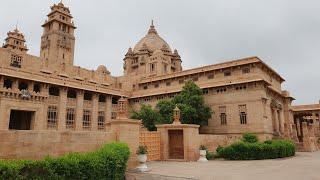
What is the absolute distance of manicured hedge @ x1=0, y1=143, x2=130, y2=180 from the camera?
8016 millimetres

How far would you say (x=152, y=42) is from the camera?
63312 mm

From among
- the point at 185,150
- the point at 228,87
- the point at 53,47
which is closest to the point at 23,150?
the point at 185,150

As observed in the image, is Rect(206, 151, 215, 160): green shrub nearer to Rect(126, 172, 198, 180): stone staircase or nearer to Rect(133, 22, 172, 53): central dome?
Rect(126, 172, 198, 180): stone staircase

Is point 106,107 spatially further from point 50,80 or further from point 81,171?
point 81,171

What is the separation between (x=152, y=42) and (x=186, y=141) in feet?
153

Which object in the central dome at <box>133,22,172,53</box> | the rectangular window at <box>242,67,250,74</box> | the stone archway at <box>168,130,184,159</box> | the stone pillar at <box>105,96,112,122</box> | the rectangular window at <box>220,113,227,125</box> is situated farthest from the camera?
the central dome at <box>133,22,172,53</box>

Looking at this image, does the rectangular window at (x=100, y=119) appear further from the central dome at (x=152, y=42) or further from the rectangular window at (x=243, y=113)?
the central dome at (x=152, y=42)

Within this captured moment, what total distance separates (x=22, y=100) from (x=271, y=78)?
1306 inches

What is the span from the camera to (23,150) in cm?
1065

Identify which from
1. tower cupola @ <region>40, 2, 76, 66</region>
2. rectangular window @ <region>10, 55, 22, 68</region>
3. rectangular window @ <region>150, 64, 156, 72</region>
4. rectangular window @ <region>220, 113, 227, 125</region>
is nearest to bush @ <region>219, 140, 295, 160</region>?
rectangular window @ <region>220, 113, 227, 125</region>

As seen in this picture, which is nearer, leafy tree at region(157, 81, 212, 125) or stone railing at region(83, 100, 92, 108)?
leafy tree at region(157, 81, 212, 125)

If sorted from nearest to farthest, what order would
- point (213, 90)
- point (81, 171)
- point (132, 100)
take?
1. point (81, 171)
2. point (213, 90)
3. point (132, 100)

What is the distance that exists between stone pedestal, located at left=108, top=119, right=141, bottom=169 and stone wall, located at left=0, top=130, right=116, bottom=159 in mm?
967

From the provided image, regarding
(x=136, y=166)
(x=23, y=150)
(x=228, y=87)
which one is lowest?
(x=136, y=166)
